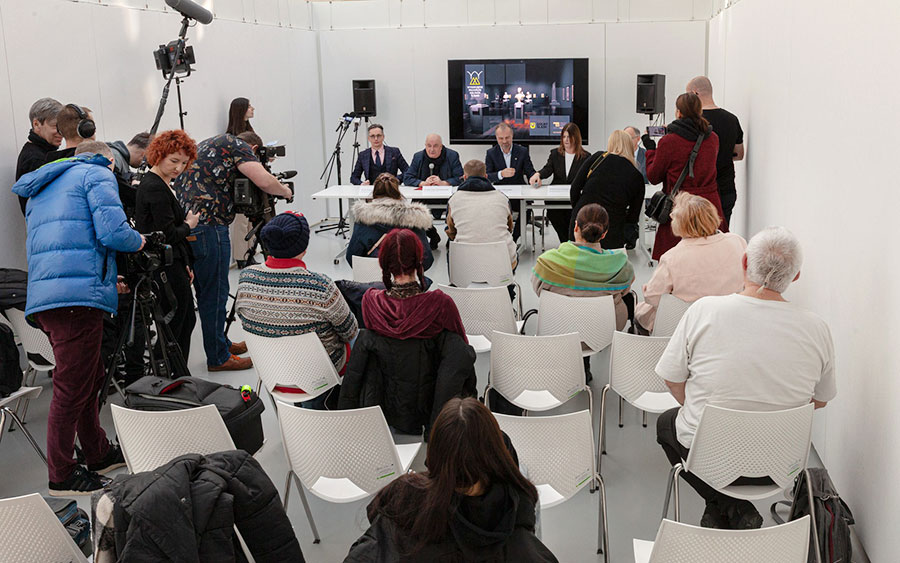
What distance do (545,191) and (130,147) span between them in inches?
149

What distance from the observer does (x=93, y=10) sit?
20.3 ft

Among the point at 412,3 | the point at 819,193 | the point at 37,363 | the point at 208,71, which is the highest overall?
the point at 412,3

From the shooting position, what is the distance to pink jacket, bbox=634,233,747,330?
13.0 ft

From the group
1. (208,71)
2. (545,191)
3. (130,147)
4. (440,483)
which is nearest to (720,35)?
(545,191)

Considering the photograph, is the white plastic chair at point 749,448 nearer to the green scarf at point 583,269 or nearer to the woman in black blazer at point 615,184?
the green scarf at point 583,269

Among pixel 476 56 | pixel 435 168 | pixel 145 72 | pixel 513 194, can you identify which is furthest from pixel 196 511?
pixel 476 56

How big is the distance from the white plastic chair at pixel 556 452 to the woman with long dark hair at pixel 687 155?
3077 mm

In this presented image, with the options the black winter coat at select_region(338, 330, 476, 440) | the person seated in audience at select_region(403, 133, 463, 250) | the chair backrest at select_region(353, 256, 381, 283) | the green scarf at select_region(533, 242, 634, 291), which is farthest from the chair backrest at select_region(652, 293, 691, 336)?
the person seated in audience at select_region(403, 133, 463, 250)

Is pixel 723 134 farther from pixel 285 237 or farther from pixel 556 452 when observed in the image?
pixel 556 452

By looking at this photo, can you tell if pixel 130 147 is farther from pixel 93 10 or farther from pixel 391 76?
pixel 391 76

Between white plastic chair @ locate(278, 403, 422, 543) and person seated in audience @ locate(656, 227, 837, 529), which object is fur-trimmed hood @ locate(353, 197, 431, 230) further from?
person seated in audience @ locate(656, 227, 837, 529)

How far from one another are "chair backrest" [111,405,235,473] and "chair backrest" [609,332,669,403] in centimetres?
167

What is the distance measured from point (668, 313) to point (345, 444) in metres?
1.95

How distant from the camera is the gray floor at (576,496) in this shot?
3195mm
